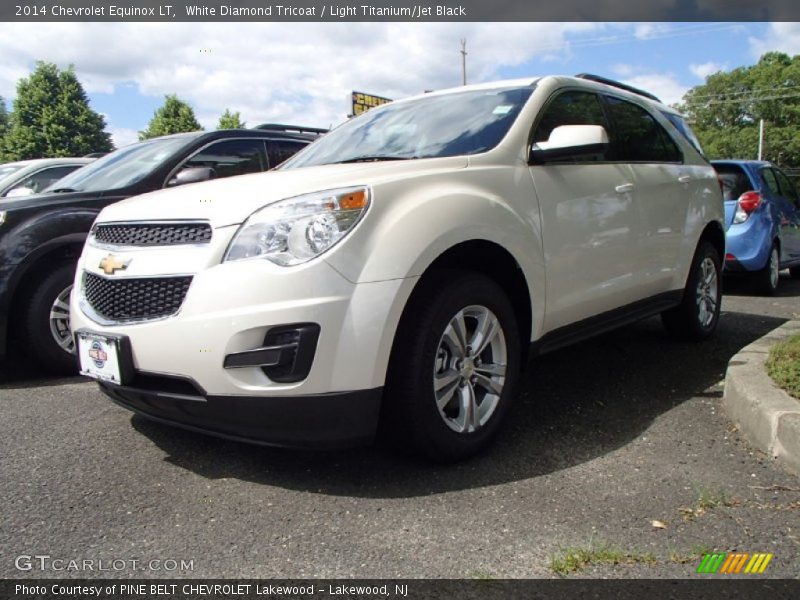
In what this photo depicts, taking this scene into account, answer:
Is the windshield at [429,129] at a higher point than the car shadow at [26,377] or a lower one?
higher

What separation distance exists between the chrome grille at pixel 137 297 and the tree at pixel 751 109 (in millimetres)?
72785

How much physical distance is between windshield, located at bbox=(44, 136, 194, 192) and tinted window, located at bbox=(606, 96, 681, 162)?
3.29 metres

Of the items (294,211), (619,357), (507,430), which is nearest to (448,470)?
(507,430)

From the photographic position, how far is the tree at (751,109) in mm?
66688

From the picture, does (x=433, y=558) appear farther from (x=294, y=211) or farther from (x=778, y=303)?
(x=778, y=303)

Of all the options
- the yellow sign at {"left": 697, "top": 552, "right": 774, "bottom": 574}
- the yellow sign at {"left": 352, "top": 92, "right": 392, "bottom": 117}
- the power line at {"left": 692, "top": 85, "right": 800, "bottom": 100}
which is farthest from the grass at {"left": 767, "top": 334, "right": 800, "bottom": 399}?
the power line at {"left": 692, "top": 85, "right": 800, "bottom": 100}

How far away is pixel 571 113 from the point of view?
3846 mm

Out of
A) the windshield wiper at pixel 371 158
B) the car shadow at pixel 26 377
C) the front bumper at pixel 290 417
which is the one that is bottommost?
the car shadow at pixel 26 377

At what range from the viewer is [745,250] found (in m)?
7.57

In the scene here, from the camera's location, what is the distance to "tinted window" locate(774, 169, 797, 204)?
876 cm

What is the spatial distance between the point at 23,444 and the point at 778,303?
718 cm

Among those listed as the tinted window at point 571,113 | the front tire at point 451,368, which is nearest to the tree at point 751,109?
the tinted window at point 571,113

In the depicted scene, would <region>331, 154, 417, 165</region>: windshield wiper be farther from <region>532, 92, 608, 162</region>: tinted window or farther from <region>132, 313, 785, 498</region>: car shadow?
<region>132, 313, 785, 498</region>: car shadow

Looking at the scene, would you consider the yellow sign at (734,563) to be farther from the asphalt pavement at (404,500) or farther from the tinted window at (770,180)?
the tinted window at (770,180)
